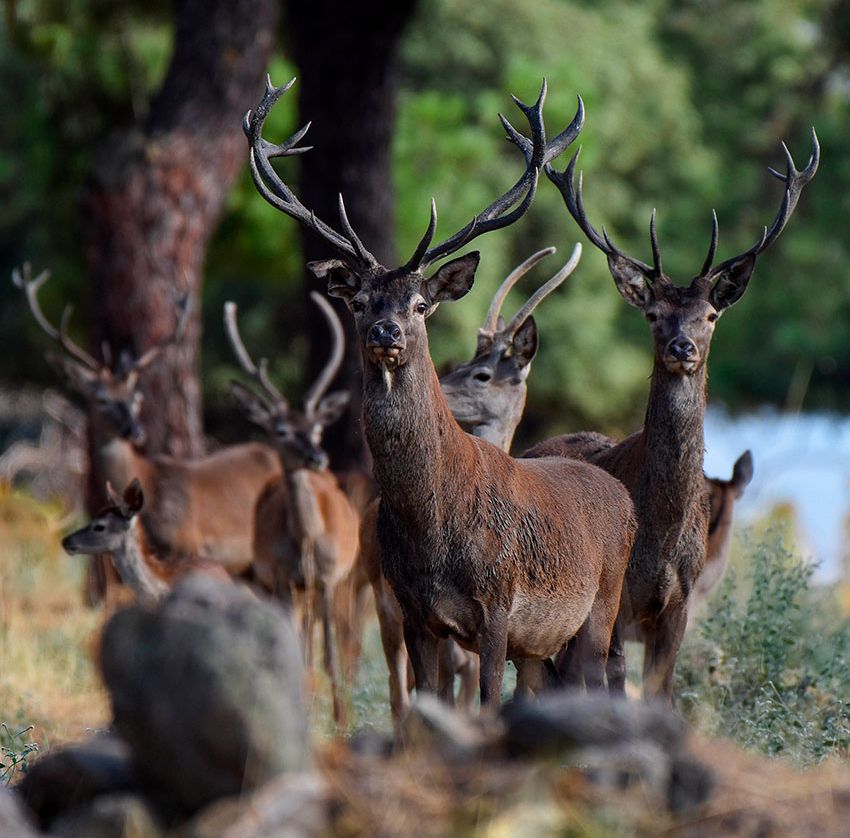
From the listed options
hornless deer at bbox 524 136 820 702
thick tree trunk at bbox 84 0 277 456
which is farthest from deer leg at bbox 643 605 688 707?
thick tree trunk at bbox 84 0 277 456

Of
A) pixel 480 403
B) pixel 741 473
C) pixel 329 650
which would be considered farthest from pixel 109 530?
pixel 741 473

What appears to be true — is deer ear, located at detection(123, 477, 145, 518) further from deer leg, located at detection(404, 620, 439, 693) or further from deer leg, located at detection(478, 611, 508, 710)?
deer leg, located at detection(478, 611, 508, 710)

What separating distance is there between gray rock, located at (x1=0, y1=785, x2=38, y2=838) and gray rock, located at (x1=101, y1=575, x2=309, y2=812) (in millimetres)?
299

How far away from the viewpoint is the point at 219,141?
13.0 meters

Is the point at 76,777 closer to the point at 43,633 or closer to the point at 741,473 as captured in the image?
the point at 741,473

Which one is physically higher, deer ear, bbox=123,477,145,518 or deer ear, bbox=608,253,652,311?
deer ear, bbox=608,253,652,311

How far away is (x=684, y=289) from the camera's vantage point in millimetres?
7309

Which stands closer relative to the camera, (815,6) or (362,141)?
(362,141)

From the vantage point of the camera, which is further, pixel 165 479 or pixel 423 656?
pixel 165 479

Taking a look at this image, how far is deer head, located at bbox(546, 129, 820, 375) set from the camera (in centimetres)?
719

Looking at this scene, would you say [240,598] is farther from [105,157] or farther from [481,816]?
[105,157]

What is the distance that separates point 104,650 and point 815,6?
A: 77.0ft

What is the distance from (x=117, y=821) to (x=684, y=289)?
13.5 ft

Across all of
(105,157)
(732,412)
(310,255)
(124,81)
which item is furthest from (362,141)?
(732,412)
